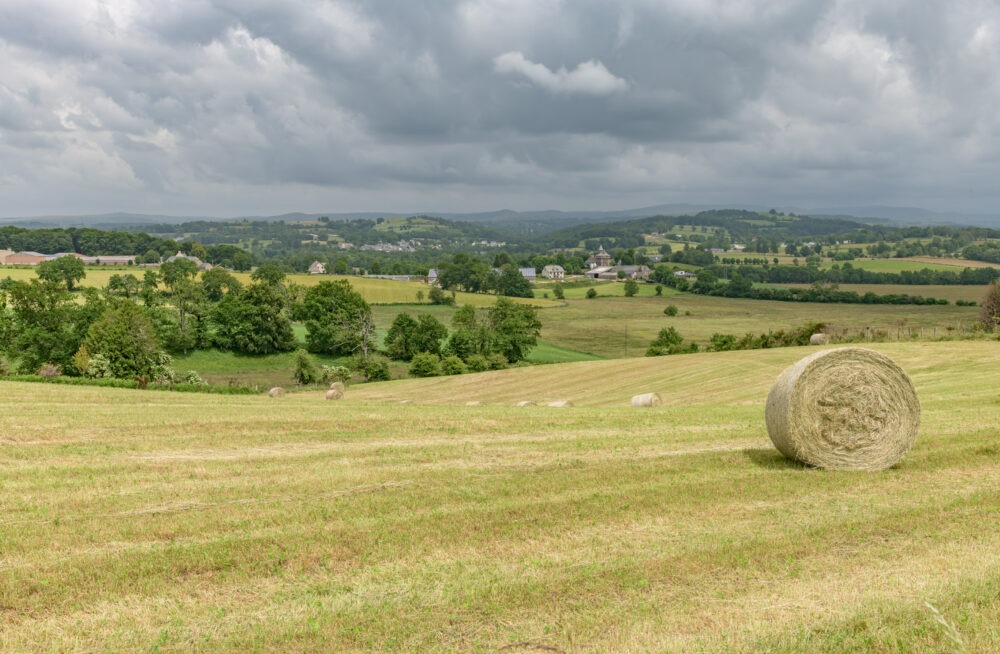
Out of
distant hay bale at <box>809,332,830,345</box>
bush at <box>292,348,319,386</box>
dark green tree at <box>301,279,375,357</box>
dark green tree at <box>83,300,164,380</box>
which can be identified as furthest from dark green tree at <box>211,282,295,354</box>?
distant hay bale at <box>809,332,830,345</box>

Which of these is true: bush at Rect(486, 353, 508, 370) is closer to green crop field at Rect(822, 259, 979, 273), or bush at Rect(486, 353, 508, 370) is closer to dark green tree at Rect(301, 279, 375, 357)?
dark green tree at Rect(301, 279, 375, 357)

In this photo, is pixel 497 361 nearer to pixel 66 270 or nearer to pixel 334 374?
pixel 334 374

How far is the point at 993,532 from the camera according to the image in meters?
11.0

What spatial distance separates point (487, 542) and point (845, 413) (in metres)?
8.73

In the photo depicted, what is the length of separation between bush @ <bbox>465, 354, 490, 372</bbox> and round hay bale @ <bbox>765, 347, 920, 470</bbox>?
63643 millimetres

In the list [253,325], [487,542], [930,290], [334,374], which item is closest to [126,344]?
[334,374]

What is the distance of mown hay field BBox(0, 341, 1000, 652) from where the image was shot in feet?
26.4

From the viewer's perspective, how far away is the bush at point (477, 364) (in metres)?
79.3

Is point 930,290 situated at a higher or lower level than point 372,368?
higher

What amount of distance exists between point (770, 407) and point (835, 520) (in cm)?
475

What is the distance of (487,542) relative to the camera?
10688mm

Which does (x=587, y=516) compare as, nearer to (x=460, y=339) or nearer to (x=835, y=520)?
(x=835, y=520)

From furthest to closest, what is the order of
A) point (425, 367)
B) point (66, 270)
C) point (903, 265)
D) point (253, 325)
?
point (903, 265), point (66, 270), point (253, 325), point (425, 367)

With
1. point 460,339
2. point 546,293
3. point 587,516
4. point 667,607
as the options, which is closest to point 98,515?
point 587,516
